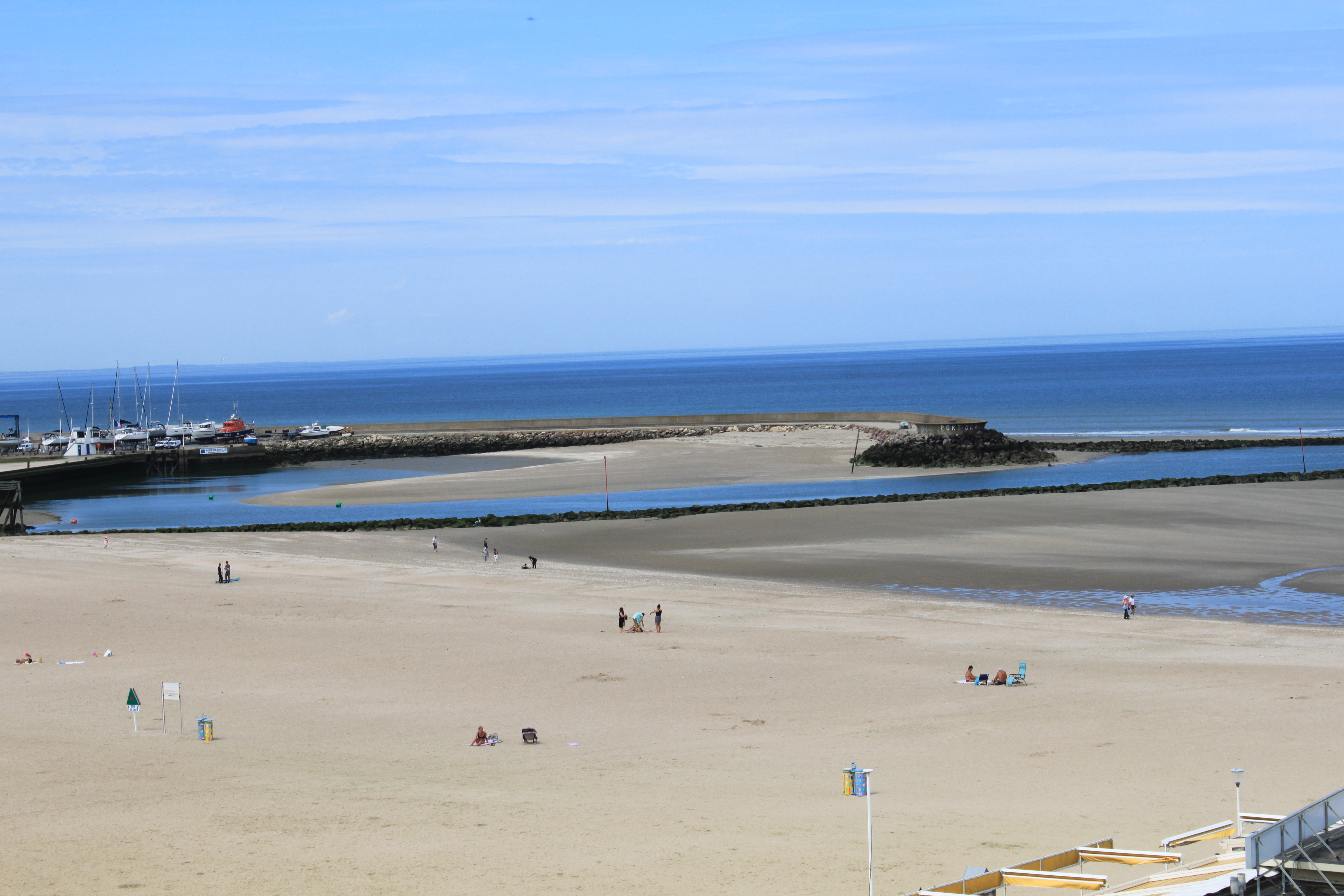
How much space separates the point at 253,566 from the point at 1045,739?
995 inches

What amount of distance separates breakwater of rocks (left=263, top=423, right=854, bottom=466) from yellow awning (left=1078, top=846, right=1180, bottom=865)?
69.4 metres

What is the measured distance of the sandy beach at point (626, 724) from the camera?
42.2ft

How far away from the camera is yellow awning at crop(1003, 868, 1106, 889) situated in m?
10.9

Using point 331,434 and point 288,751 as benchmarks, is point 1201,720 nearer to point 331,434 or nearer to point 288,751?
point 288,751

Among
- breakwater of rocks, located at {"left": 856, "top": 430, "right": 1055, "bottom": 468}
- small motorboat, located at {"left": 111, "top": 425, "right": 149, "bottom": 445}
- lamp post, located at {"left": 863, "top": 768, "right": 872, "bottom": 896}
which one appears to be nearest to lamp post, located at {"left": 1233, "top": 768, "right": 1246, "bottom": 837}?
lamp post, located at {"left": 863, "top": 768, "right": 872, "bottom": 896}

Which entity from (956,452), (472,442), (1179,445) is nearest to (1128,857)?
(956,452)

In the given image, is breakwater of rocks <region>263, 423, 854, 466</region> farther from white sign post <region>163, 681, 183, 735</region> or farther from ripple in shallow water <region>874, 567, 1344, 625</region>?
white sign post <region>163, 681, 183, 735</region>

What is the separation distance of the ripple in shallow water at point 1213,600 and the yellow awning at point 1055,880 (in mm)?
17165

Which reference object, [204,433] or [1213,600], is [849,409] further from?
[1213,600]

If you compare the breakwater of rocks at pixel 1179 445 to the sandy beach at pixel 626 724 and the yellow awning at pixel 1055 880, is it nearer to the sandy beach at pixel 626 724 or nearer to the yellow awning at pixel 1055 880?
the sandy beach at pixel 626 724

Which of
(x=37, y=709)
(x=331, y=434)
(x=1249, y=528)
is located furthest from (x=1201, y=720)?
(x=331, y=434)

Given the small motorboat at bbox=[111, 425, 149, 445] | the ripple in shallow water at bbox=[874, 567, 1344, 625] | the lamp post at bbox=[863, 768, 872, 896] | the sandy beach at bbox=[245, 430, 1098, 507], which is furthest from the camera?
the small motorboat at bbox=[111, 425, 149, 445]

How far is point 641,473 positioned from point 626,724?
45.1 m

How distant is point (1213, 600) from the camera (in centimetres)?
2852
